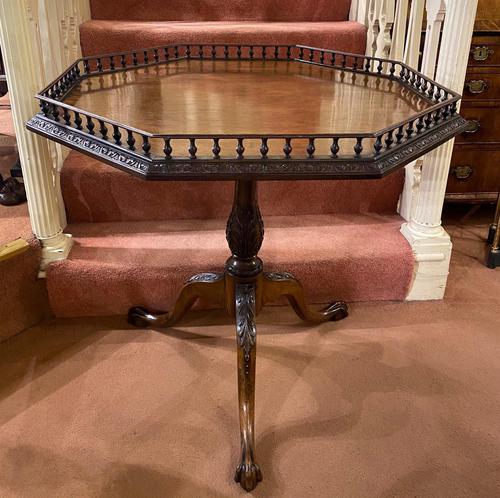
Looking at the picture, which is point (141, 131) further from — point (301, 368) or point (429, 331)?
point (429, 331)

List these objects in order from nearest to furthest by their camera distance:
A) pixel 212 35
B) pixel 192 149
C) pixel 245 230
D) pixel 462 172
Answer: pixel 192 149 < pixel 245 230 < pixel 212 35 < pixel 462 172

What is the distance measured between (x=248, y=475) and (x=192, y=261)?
0.85m

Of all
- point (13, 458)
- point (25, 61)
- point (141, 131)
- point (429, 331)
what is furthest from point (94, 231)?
point (429, 331)

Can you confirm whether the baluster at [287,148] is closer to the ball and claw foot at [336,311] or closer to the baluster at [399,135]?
the baluster at [399,135]

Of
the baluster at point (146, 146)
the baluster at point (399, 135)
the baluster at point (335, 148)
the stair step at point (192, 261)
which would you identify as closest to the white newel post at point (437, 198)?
the stair step at point (192, 261)

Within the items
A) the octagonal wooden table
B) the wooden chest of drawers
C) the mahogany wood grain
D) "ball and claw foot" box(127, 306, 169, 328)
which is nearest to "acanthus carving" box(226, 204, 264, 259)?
the octagonal wooden table

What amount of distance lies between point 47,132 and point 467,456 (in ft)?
4.44

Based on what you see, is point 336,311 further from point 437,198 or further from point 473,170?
point 473,170

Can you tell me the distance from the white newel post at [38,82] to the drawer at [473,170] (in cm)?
180

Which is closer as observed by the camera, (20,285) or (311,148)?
(311,148)

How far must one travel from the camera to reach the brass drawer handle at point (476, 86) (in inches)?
99.0

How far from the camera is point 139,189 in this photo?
2.21m

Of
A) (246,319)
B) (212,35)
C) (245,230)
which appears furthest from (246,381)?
(212,35)

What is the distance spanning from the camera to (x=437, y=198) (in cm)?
210
